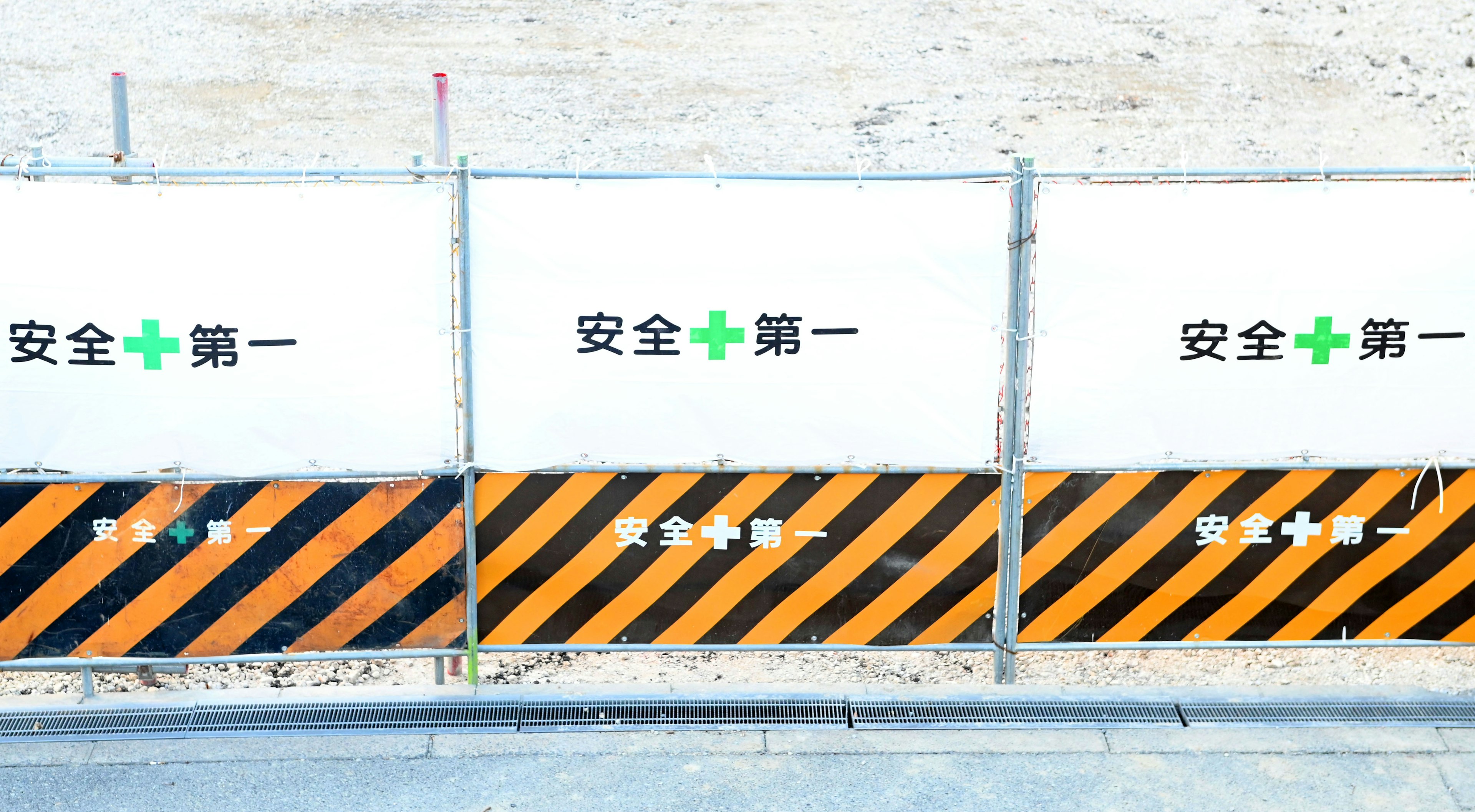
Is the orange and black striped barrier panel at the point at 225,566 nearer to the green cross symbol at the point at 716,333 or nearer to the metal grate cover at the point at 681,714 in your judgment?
the metal grate cover at the point at 681,714

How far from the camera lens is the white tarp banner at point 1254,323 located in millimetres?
5031

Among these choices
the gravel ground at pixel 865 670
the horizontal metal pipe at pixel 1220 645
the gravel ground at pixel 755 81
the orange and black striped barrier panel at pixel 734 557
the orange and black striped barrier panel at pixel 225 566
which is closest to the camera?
the orange and black striped barrier panel at pixel 225 566

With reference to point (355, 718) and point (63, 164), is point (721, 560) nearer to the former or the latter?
point (355, 718)

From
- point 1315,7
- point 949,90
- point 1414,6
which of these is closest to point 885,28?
point 949,90

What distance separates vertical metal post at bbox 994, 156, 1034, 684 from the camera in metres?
5.02

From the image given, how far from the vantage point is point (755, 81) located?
14281 millimetres

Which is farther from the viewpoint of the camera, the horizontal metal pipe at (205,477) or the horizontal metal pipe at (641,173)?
the horizontal metal pipe at (205,477)

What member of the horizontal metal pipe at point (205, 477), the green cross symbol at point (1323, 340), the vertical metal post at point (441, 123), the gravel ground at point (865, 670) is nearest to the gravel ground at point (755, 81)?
the vertical metal post at point (441, 123)

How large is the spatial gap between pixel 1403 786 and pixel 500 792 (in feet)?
11.1

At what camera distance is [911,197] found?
5.02 m

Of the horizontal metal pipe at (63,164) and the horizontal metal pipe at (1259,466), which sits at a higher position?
the horizontal metal pipe at (63,164)

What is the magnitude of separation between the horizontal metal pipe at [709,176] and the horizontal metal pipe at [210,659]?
201 centimetres

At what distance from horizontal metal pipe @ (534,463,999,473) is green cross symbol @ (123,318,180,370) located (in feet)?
4.98

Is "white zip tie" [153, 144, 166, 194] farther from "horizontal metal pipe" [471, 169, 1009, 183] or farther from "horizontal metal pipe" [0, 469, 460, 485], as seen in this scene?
"horizontal metal pipe" [471, 169, 1009, 183]
